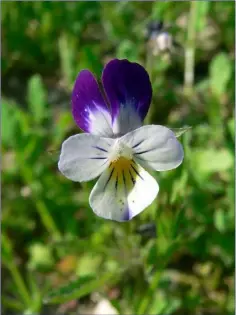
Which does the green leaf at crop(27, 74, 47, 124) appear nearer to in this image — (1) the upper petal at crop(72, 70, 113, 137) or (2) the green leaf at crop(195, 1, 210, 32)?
(2) the green leaf at crop(195, 1, 210, 32)

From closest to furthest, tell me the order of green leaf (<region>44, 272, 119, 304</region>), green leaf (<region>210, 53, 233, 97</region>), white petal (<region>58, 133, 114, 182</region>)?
white petal (<region>58, 133, 114, 182</region>) → green leaf (<region>44, 272, 119, 304</region>) → green leaf (<region>210, 53, 233, 97</region>)

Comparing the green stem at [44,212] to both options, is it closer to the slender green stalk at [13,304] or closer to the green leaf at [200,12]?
the slender green stalk at [13,304]

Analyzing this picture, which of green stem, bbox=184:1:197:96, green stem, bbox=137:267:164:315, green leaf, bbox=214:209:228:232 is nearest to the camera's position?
green stem, bbox=137:267:164:315

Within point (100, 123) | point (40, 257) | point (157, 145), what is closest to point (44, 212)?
point (40, 257)

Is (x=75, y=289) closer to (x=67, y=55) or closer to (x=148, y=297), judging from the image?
(x=148, y=297)

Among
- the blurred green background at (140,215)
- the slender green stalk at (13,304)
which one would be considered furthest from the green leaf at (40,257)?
the slender green stalk at (13,304)

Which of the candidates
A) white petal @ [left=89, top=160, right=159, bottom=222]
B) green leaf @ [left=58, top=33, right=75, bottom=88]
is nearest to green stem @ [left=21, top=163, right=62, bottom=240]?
green leaf @ [left=58, top=33, right=75, bottom=88]

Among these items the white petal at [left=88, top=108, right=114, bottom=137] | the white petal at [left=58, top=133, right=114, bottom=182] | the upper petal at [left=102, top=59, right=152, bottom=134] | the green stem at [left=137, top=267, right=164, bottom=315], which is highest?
the upper petal at [left=102, top=59, right=152, bottom=134]

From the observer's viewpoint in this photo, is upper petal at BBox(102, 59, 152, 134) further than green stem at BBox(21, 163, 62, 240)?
No

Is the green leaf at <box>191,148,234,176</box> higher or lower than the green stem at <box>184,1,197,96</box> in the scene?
lower

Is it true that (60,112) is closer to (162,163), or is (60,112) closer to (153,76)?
(153,76)
